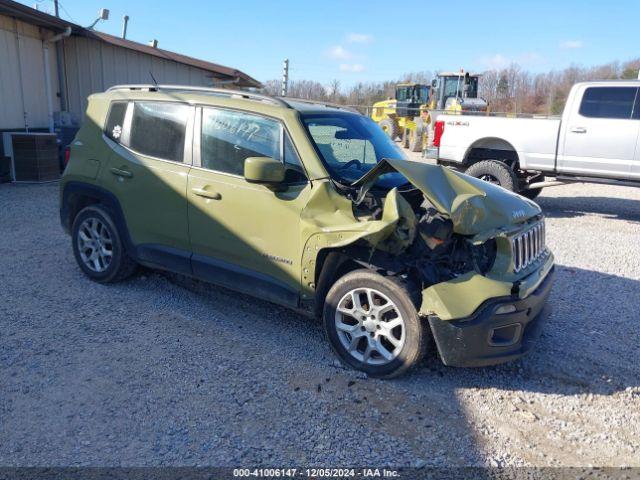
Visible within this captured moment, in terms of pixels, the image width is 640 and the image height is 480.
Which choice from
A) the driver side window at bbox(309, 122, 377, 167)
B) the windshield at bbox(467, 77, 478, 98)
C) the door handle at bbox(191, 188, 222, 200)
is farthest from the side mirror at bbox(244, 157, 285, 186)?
the windshield at bbox(467, 77, 478, 98)

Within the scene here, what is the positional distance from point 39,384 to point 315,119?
2.76 meters

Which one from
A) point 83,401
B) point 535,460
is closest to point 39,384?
point 83,401

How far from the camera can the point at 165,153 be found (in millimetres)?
4547

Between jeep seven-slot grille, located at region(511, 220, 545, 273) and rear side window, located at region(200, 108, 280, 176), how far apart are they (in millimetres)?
1865

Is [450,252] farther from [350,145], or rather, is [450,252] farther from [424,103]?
[424,103]

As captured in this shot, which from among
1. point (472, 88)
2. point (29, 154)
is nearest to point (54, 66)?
point (29, 154)

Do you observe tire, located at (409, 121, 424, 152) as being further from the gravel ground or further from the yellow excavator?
the gravel ground

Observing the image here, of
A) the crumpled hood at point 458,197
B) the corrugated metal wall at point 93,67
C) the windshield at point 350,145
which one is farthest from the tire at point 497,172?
the corrugated metal wall at point 93,67

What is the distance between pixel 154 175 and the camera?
452 centimetres

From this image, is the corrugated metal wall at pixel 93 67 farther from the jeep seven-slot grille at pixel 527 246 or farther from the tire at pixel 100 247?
the jeep seven-slot grille at pixel 527 246

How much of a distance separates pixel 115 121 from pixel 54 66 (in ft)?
35.0

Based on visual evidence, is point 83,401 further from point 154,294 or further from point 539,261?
point 539,261

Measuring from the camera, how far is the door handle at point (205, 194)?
415cm

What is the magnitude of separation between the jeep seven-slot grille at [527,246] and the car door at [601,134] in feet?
18.7
